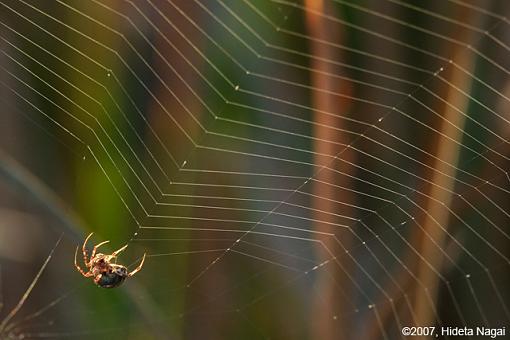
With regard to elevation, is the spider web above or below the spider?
above

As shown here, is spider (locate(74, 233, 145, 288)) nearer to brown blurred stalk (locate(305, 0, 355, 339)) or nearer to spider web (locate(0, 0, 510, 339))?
spider web (locate(0, 0, 510, 339))

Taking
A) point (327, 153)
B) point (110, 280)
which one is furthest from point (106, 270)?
point (327, 153)

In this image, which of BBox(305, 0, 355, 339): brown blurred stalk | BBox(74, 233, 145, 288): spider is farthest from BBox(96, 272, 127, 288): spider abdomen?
BBox(305, 0, 355, 339): brown blurred stalk

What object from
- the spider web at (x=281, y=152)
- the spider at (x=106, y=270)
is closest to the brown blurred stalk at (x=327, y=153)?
the spider web at (x=281, y=152)

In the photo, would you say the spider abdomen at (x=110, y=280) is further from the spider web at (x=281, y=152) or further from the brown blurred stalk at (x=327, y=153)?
the brown blurred stalk at (x=327, y=153)

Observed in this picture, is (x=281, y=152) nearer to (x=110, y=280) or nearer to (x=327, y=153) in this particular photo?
(x=327, y=153)

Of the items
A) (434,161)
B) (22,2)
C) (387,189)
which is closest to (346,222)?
(387,189)

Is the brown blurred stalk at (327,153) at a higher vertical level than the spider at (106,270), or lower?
higher

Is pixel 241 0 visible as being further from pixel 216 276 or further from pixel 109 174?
pixel 216 276

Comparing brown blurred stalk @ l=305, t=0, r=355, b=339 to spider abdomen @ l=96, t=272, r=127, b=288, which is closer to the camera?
brown blurred stalk @ l=305, t=0, r=355, b=339

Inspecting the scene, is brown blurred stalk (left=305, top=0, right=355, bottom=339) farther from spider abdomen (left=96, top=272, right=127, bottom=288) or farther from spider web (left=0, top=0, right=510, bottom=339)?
spider abdomen (left=96, top=272, right=127, bottom=288)
